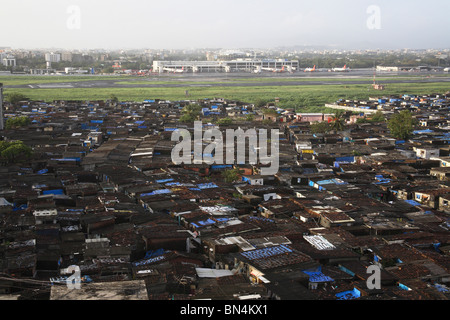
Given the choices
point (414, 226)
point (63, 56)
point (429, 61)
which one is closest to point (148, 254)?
point (414, 226)

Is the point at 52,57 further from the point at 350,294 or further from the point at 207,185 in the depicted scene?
the point at 350,294

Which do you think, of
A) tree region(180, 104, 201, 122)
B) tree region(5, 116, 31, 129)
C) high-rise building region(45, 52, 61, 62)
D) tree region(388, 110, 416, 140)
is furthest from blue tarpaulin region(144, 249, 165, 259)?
high-rise building region(45, 52, 61, 62)

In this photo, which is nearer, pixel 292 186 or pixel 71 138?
pixel 292 186

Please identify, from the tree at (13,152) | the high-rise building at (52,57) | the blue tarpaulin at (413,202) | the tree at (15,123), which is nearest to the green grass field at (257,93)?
the tree at (15,123)

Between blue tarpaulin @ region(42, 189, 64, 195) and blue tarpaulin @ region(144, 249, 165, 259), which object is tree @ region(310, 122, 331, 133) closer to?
blue tarpaulin @ region(42, 189, 64, 195)

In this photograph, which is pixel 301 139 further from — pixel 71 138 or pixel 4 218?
pixel 4 218

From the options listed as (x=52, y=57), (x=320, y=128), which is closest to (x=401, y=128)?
(x=320, y=128)

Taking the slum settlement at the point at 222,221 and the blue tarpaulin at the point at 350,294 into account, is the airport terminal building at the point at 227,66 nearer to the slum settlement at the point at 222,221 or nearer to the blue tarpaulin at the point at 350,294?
the slum settlement at the point at 222,221
